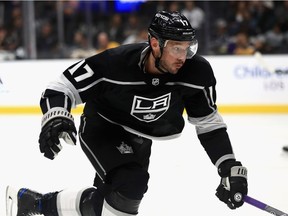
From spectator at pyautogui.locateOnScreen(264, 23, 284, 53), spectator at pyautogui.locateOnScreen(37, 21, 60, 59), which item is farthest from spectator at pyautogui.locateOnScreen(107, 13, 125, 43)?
spectator at pyautogui.locateOnScreen(264, 23, 284, 53)

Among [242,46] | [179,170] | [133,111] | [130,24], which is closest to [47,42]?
[130,24]

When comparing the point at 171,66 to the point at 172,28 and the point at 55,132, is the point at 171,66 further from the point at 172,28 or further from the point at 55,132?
the point at 55,132

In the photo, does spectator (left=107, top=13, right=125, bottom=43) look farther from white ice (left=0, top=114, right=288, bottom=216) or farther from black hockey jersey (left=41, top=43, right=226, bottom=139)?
black hockey jersey (left=41, top=43, right=226, bottom=139)

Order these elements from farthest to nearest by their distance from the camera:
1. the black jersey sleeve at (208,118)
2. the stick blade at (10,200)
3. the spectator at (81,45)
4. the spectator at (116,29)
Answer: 1. the spectator at (116,29)
2. the spectator at (81,45)
3. the stick blade at (10,200)
4. the black jersey sleeve at (208,118)

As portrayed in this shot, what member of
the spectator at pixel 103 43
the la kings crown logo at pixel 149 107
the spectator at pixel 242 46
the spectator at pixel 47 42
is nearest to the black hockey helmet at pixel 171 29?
the la kings crown logo at pixel 149 107

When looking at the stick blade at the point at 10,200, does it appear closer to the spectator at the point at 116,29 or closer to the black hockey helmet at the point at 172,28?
the black hockey helmet at the point at 172,28

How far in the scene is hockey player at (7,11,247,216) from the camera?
7.86ft

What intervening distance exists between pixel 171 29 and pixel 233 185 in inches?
26.8

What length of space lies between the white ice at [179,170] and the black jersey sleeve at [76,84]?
→ 0.99 metres

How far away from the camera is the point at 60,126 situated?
2.21 metres

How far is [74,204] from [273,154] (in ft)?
Answer: 8.25

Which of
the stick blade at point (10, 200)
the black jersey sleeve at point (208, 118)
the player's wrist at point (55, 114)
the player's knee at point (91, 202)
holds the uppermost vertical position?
the player's wrist at point (55, 114)

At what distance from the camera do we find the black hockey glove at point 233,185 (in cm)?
243

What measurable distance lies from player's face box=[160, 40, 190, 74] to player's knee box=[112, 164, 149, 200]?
1.46 feet
